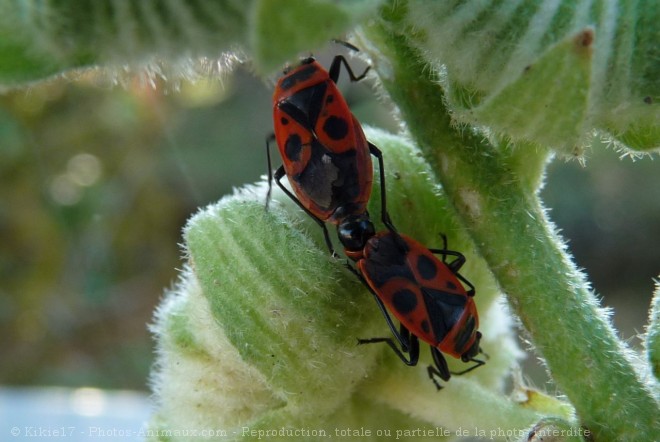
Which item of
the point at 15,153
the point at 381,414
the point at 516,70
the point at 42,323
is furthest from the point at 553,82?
the point at 42,323

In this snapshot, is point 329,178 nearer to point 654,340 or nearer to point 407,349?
point 407,349

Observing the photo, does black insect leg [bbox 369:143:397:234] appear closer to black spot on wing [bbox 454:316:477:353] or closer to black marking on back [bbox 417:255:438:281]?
black marking on back [bbox 417:255:438:281]

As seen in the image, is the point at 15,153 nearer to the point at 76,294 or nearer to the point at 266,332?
the point at 76,294

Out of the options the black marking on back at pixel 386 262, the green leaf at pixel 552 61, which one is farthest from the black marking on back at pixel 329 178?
the green leaf at pixel 552 61

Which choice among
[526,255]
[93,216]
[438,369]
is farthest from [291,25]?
[93,216]

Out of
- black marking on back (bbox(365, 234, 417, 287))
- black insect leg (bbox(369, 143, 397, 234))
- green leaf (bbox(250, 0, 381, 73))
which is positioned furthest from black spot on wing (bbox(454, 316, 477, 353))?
green leaf (bbox(250, 0, 381, 73))

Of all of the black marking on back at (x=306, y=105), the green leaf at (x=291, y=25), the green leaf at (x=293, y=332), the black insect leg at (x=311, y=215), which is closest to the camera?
the green leaf at (x=291, y=25)

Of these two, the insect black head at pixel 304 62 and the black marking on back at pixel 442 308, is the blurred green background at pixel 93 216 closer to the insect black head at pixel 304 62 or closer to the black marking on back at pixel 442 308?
the insect black head at pixel 304 62
